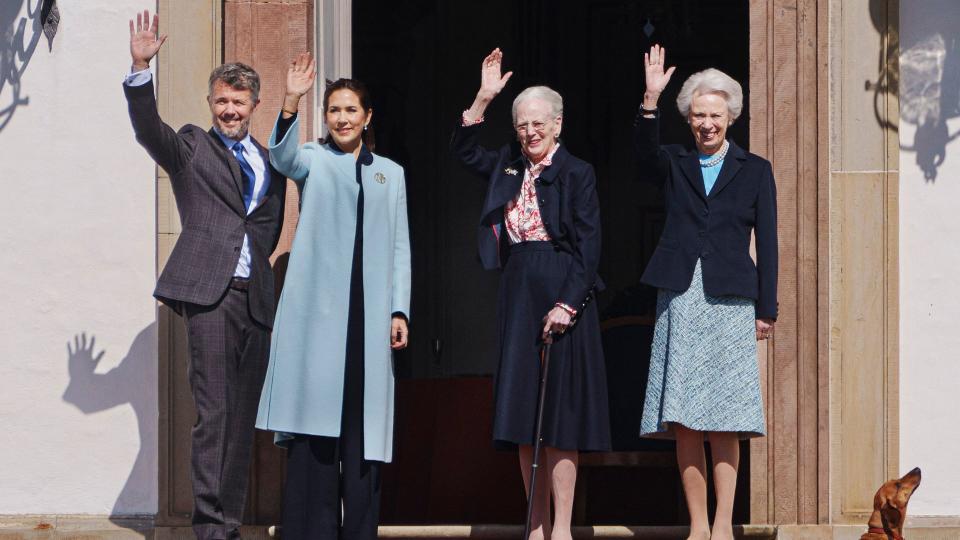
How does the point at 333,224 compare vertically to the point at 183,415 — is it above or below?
above

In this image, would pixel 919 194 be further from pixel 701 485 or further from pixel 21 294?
pixel 21 294

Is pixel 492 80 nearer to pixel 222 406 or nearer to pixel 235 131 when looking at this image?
pixel 235 131

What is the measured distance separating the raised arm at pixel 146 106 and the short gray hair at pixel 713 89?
6.33 ft

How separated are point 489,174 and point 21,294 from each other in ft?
6.92

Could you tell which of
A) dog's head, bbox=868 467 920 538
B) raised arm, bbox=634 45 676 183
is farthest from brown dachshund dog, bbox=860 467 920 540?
raised arm, bbox=634 45 676 183

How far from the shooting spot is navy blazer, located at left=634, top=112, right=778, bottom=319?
755cm

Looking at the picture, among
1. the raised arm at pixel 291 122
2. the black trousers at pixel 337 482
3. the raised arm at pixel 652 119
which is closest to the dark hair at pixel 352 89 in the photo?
the raised arm at pixel 291 122

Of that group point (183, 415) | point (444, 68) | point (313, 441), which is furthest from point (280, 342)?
point (444, 68)

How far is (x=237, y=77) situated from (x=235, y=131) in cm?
21

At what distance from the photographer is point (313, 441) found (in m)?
7.50

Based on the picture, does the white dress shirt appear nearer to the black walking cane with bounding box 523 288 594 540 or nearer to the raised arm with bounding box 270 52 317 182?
the raised arm with bounding box 270 52 317 182

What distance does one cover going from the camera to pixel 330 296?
7.57 metres

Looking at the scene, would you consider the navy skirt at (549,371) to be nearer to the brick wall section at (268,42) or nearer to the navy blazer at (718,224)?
the navy blazer at (718,224)

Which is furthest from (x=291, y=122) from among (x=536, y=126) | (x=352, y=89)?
(x=536, y=126)
